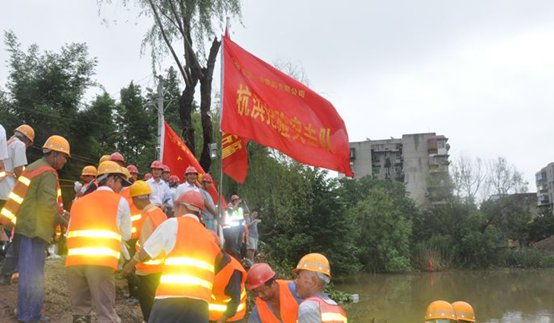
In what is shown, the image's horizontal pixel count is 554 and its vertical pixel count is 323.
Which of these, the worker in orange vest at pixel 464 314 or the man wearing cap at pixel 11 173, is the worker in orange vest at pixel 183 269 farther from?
the worker in orange vest at pixel 464 314

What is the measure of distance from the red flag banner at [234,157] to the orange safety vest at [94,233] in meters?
2.69

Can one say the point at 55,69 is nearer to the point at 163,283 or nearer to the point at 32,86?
the point at 32,86

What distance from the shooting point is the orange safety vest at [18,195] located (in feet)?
17.0

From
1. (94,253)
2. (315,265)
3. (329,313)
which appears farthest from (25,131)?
(329,313)

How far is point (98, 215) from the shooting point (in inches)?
181

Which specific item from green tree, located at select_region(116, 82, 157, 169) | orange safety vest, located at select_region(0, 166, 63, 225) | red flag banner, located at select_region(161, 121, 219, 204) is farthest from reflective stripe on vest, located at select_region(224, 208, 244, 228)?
green tree, located at select_region(116, 82, 157, 169)

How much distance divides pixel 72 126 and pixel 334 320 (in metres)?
21.0

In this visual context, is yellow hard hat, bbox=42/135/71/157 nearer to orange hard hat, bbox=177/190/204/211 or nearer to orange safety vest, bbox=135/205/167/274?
orange safety vest, bbox=135/205/167/274

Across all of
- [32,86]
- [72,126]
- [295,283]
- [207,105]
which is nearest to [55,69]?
[32,86]

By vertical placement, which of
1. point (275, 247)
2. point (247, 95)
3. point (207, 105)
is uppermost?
point (207, 105)

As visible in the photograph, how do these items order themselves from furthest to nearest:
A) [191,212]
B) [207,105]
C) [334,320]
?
[207,105] < [191,212] < [334,320]

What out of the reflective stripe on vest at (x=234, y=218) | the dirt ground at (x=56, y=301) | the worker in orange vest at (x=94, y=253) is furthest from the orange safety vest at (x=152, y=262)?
the reflective stripe on vest at (x=234, y=218)

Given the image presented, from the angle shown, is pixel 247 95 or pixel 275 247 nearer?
pixel 247 95

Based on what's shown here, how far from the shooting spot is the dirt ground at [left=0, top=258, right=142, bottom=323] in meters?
5.66
